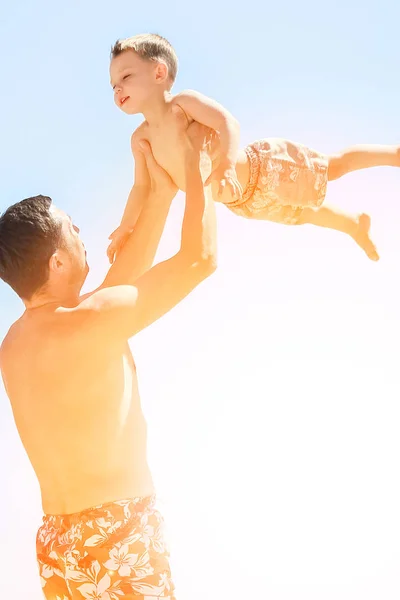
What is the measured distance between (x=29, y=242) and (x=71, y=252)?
170 millimetres

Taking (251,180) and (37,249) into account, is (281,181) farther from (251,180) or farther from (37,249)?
(37,249)

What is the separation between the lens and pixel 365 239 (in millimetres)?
5059

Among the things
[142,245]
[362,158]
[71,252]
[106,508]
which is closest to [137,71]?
[142,245]

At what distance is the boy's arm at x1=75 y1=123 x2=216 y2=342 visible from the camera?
2846 mm

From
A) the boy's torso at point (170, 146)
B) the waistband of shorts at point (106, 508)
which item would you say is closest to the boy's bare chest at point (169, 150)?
the boy's torso at point (170, 146)

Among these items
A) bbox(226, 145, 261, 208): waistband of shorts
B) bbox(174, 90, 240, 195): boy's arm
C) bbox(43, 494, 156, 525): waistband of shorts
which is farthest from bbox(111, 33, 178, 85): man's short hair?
bbox(43, 494, 156, 525): waistband of shorts

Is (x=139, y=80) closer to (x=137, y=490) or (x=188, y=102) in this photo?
(x=188, y=102)

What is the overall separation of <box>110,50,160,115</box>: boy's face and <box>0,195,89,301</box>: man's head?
1.08m

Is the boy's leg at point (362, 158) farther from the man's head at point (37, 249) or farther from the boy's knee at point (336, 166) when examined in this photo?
the man's head at point (37, 249)

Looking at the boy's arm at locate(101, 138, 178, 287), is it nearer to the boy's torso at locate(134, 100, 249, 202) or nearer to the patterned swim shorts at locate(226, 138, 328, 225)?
the boy's torso at locate(134, 100, 249, 202)

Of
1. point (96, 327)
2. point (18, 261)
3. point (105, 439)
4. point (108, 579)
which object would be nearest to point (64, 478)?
point (105, 439)

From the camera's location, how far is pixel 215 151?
154 inches

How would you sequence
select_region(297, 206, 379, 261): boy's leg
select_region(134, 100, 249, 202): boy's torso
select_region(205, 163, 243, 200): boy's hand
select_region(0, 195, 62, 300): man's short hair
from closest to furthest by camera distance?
select_region(0, 195, 62, 300): man's short hair < select_region(205, 163, 243, 200): boy's hand < select_region(134, 100, 249, 202): boy's torso < select_region(297, 206, 379, 261): boy's leg

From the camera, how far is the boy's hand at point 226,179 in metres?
3.46
